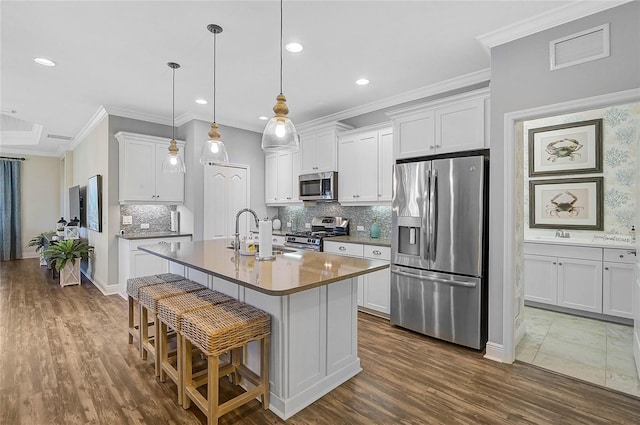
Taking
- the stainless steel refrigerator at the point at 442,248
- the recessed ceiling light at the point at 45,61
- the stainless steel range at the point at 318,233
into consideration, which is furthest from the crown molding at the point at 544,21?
the recessed ceiling light at the point at 45,61

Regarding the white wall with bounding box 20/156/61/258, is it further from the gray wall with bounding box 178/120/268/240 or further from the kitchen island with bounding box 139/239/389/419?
the kitchen island with bounding box 139/239/389/419

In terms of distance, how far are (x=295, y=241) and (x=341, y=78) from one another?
7.61 feet

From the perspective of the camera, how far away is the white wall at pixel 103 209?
489 cm

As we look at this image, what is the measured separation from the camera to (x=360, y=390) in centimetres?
238

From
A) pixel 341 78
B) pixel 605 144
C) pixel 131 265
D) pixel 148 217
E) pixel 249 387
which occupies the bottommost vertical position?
pixel 249 387

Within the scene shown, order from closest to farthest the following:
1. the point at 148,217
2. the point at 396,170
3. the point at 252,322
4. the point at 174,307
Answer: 1. the point at 252,322
2. the point at 174,307
3. the point at 396,170
4. the point at 148,217

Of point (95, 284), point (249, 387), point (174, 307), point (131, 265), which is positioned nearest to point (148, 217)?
point (131, 265)

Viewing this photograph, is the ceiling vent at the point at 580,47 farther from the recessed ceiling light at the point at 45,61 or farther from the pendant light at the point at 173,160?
the recessed ceiling light at the point at 45,61

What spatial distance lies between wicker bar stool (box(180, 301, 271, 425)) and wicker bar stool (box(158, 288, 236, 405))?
0.07 m

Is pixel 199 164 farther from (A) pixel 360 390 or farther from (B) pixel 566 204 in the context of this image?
(B) pixel 566 204

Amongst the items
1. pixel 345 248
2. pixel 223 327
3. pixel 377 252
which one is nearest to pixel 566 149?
pixel 377 252

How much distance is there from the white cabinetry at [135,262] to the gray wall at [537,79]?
4073mm

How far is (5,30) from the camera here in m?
2.67

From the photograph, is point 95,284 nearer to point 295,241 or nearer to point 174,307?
point 295,241
